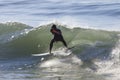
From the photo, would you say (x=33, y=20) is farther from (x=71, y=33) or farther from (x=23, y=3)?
(x=23, y=3)

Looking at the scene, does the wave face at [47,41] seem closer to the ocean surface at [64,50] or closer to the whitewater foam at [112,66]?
the ocean surface at [64,50]

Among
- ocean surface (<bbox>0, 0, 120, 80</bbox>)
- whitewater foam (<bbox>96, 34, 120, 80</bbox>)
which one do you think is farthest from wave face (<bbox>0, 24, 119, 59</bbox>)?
whitewater foam (<bbox>96, 34, 120, 80</bbox>)

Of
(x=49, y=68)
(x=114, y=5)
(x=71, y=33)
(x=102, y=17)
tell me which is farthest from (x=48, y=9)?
(x=49, y=68)

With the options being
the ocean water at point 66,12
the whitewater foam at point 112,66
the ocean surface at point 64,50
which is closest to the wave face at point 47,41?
the ocean surface at point 64,50

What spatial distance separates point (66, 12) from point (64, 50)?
1228 centimetres

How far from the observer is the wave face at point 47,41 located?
1714cm

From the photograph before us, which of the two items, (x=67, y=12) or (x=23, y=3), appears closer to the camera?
(x=67, y=12)

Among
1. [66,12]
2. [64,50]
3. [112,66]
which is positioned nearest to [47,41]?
[64,50]

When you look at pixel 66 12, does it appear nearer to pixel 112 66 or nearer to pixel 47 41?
pixel 47 41

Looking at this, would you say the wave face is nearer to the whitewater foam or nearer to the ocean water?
the whitewater foam

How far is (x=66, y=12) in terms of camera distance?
95.7 ft

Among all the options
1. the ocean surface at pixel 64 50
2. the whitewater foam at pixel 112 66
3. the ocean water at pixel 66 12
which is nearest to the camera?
the whitewater foam at pixel 112 66

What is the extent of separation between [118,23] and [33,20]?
505 centimetres

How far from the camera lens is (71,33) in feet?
62.6
